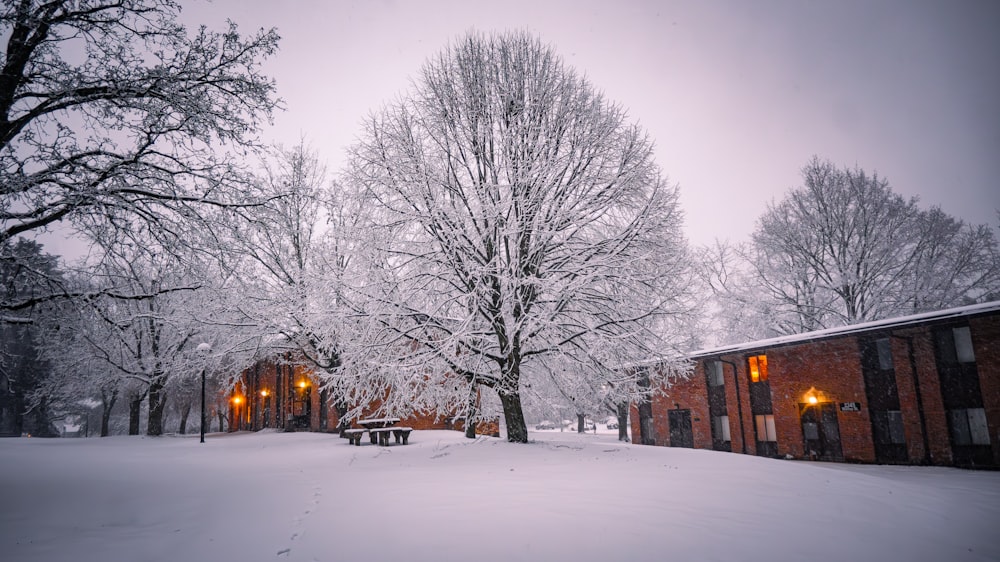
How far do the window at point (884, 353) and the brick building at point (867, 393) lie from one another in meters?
0.05

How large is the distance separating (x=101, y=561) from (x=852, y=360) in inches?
1056

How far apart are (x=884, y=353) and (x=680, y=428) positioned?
41.2 ft

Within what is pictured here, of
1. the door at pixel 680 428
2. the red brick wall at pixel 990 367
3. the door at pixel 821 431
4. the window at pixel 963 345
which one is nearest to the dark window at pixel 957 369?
the window at pixel 963 345

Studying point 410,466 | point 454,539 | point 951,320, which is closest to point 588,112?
point 410,466

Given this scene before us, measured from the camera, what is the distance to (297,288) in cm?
1811

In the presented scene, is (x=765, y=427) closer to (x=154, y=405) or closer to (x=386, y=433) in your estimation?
(x=386, y=433)

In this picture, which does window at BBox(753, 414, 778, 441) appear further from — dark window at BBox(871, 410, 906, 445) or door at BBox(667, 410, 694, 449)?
dark window at BBox(871, 410, 906, 445)

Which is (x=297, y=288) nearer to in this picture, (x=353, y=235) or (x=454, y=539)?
(x=353, y=235)

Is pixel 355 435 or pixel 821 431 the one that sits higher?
pixel 355 435

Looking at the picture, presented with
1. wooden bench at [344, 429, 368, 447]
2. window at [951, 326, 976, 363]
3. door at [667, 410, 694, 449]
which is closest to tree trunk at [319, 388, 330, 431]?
wooden bench at [344, 429, 368, 447]

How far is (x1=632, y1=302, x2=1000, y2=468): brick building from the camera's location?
61.8 feet

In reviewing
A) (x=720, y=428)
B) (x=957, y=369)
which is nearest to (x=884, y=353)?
(x=957, y=369)

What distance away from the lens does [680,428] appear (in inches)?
1225

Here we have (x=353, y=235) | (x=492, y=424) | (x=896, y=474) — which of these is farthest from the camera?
(x=492, y=424)
